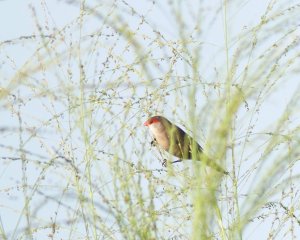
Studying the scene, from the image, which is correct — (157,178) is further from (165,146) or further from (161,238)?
(165,146)

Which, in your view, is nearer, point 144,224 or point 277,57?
point 144,224

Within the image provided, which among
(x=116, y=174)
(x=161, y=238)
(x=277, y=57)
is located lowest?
(x=161, y=238)

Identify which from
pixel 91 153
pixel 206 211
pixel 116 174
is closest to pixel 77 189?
pixel 91 153

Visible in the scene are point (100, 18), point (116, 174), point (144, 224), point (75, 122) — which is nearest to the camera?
point (144, 224)

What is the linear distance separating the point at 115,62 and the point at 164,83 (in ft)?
1.27

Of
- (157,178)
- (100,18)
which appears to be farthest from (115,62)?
(157,178)

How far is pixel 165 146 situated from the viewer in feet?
16.1

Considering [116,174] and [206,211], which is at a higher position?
[116,174]

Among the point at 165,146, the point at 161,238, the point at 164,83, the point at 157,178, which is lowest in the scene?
the point at 161,238

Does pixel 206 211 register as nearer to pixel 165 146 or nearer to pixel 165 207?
pixel 165 207

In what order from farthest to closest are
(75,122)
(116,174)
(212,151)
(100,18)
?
(100,18) → (75,122) → (116,174) → (212,151)

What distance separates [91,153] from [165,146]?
6.72 ft

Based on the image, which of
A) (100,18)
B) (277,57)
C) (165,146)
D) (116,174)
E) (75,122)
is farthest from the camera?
(165,146)

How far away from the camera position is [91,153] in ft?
9.50
